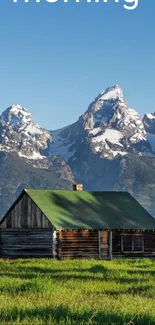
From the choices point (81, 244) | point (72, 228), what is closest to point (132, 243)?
point (81, 244)

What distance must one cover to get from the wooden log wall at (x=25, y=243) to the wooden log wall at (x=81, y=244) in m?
0.92

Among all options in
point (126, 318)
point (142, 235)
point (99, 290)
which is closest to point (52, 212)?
point (142, 235)

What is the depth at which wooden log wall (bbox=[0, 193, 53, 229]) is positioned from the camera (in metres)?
52.3

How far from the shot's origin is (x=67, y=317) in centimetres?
1052

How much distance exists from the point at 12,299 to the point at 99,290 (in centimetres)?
422

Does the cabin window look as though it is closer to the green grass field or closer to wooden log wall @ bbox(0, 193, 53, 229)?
wooden log wall @ bbox(0, 193, 53, 229)

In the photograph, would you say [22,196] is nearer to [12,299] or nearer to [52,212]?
[52,212]

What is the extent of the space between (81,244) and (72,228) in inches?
85.0

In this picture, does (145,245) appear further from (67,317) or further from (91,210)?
(67,317)

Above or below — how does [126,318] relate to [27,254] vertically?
below

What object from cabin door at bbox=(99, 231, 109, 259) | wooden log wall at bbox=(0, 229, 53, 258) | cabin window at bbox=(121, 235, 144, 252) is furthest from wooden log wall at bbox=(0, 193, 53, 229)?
cabin window at bbox=(121, 235, 144, 252)

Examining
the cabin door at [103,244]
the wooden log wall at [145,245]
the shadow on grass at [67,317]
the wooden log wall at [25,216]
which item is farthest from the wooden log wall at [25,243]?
the shadow on grass at [67,317]

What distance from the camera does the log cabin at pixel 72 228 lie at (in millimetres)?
51719

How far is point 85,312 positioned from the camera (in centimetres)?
1164
